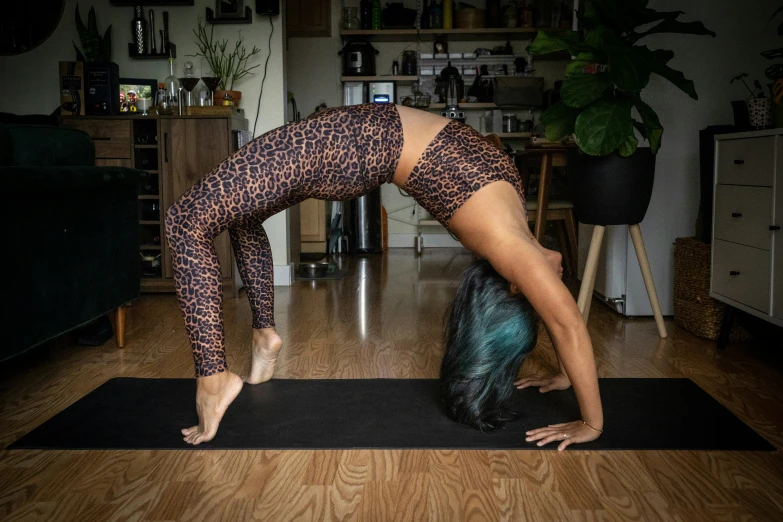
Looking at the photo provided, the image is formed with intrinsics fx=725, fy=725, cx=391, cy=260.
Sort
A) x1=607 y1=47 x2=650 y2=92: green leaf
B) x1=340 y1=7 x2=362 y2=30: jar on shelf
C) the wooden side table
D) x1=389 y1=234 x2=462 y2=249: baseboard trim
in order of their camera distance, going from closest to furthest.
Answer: x1=607 y1=47 x2=650 y2=92: green leaf, the wooden side table, x1=340 y1=7 x2=362 y2=30: jar on shelf, x1=389 y1=234 x2=462 y2=249: baseboard trim

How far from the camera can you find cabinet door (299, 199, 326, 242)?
235 inches

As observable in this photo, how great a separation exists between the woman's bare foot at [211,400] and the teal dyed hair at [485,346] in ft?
1.98

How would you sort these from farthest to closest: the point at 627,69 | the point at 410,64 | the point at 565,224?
the point at 410,64
the point at 565,224
the point at 627,69

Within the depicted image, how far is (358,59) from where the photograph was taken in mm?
6387

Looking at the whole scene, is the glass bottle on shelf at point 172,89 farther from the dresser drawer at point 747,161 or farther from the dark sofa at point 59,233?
the dresser drawer at point 747,161

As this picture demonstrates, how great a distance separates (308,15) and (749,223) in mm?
4562

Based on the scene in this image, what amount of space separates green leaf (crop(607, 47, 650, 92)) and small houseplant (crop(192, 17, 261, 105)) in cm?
255

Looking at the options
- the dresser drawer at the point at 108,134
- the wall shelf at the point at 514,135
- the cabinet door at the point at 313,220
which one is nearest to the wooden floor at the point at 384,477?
the dresser drawer at the point at 108,134

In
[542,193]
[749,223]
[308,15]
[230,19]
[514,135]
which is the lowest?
[749,223]

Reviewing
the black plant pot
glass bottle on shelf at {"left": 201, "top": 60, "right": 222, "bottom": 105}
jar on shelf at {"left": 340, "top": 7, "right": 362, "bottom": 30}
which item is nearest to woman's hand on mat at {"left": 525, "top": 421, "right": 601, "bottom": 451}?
the black plant pot

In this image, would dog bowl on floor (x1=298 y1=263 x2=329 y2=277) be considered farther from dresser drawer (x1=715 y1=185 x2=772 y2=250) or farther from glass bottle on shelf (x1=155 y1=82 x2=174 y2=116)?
dresser drawer (x1=715 y1=185 x2=772 y2=250)

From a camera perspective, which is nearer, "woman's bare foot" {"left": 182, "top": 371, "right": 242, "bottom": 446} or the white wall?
"woman's bare foot" {"left": 182, "top": 371, "right": 242, "bottom": 446}

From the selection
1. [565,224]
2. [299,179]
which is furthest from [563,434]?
[565,224]

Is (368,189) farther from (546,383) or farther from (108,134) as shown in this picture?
(108,134)
